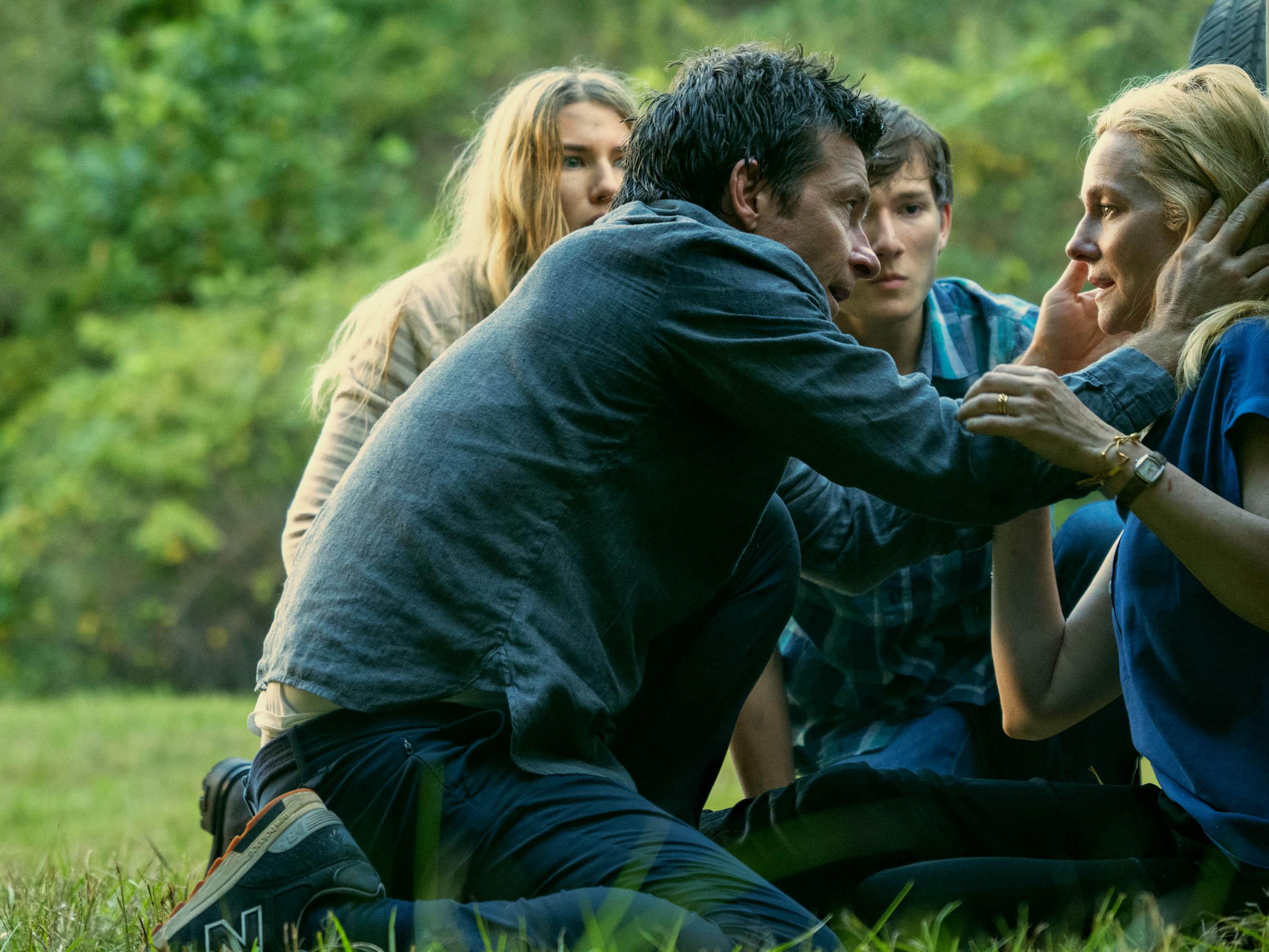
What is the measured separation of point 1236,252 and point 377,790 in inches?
65.7

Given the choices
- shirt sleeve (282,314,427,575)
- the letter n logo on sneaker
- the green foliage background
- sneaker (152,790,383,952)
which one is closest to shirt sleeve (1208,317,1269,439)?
sneaker (152,790,383,952)

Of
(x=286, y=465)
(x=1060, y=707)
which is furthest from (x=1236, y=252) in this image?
(x=286, y=465)

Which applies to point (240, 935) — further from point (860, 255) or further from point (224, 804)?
point (860, 255)

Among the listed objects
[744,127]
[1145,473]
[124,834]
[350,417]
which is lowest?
[124,834]

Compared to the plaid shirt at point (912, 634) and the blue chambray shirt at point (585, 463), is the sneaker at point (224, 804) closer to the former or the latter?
the blue chambray shirt at point (585, 463)

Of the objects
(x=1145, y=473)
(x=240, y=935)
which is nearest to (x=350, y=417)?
(x=240, y=935)

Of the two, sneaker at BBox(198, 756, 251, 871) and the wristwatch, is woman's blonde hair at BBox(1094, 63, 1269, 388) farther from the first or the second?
sneaker at BBox(198, 756, 251, 871)

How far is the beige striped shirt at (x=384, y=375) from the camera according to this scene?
11.6 ft

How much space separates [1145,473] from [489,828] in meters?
1.14

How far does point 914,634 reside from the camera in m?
3.46

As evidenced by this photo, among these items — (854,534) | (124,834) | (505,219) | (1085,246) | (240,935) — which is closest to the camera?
(240,935)

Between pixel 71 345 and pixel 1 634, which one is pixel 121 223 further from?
pixel 1 634

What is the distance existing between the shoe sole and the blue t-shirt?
135 cm

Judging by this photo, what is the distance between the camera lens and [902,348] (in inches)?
140
